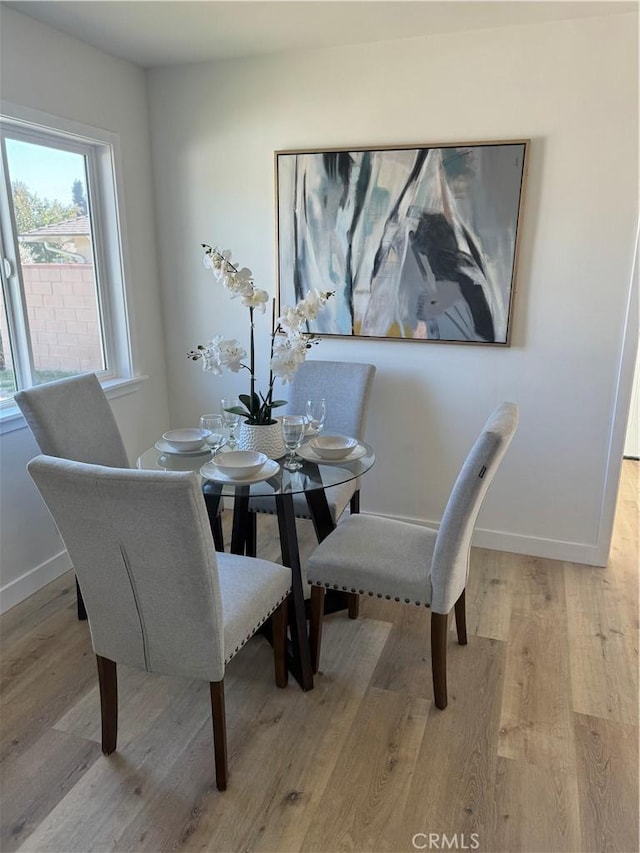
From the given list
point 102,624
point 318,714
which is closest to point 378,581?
point 318,714

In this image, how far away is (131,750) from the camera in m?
1.85

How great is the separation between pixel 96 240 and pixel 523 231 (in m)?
2.17

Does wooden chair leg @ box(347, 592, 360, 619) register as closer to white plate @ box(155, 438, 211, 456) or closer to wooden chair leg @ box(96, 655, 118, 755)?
white plate @ box(155, 438, 211, 456)

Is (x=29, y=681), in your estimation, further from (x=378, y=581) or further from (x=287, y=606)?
(x=378, y=581)

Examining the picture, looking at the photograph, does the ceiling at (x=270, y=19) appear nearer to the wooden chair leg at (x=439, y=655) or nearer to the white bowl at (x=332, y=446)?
the white bowl at (x=332, y=446)

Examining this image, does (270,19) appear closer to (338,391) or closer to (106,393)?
(338,391)

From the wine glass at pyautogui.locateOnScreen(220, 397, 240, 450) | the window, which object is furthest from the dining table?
the window

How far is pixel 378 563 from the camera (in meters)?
2.02

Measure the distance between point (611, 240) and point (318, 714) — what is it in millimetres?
2327

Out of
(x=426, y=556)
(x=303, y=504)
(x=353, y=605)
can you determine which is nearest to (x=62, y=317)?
(x=303, y=504)

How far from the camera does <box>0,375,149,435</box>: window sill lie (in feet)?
8.23

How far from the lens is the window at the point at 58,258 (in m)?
2.57

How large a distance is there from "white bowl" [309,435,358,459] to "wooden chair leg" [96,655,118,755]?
0.99 meters

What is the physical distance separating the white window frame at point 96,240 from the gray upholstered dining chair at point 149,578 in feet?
4.02
